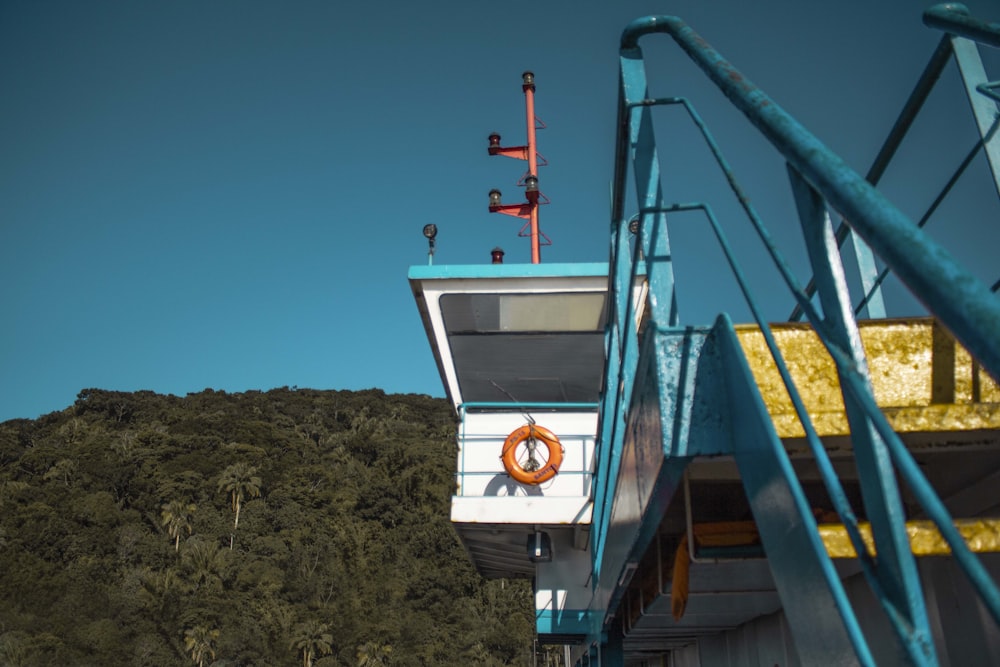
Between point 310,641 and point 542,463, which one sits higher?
point 542,463

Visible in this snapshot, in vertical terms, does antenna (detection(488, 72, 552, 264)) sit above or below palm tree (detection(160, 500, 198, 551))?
below

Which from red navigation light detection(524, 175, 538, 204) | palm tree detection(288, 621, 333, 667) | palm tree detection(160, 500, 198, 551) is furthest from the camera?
palm tree detection(160, 500, 198, 551)

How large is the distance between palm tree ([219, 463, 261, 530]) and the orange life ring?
2604 inches

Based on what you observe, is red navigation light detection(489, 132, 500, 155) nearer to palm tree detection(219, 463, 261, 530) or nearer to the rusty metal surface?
the rusty metal surface

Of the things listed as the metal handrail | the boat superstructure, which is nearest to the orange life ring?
the boat superstructure

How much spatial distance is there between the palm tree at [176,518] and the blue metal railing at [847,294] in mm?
69334

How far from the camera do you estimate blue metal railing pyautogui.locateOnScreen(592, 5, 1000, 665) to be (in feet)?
2.83

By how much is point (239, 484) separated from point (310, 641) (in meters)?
19.4

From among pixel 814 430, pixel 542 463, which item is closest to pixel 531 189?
pixel 542 463

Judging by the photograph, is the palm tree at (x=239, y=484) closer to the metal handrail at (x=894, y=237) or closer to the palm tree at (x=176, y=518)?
the palm tree at (x=176, y=518)

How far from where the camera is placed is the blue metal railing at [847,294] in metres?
0.86

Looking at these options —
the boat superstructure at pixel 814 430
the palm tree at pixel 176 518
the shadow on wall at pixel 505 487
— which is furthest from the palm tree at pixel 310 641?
the boat superstructure at pixel 814 430

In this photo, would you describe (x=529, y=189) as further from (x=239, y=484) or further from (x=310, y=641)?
(x=239, y=484)

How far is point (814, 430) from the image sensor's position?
1.28 m
